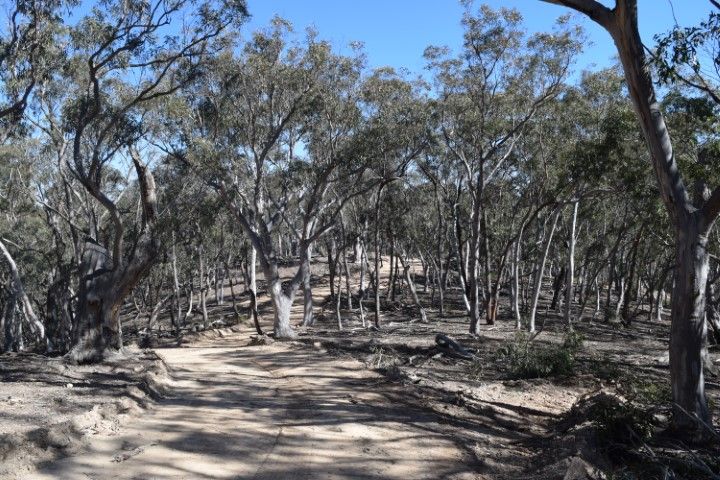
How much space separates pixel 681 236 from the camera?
701cm

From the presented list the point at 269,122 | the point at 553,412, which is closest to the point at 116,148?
the point at 269,122

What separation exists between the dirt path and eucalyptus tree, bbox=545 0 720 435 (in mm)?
2525

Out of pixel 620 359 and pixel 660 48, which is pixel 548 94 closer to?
pixel 620 359

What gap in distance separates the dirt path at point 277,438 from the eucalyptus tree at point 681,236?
8.28 feet

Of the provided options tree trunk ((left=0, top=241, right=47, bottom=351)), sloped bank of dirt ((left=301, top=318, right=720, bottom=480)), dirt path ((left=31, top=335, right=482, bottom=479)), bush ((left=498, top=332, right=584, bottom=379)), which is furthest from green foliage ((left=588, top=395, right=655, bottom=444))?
tree trunk ((left=0, top=241, right=47, bottom=351))

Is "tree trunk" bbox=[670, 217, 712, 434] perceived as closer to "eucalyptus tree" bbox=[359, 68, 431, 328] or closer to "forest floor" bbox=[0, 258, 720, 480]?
"forest floor" bbox=[0, 258, 720, 480]

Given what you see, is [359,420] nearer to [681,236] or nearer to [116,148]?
[681,236]

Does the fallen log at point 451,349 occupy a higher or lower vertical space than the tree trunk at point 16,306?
lower

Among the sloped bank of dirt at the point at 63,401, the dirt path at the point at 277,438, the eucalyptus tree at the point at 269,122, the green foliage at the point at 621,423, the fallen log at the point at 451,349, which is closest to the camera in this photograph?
the sloped bank of dirt at the point at 63,401

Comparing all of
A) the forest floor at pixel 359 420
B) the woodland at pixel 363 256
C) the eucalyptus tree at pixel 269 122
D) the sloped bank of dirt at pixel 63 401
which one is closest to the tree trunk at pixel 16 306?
the woodland at pixel 363 256

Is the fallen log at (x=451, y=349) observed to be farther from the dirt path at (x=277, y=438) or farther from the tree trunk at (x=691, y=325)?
the tree trunk at (x=691, y=325)

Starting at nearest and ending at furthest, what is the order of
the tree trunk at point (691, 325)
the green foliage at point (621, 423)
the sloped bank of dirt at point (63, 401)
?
the sloped bank of dirt at point (63, 401), the tree trunk at point (691, 325), the green foliage at point (621, 423)

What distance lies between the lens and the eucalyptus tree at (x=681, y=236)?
6.93 meters

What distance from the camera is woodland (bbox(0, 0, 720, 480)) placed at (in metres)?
6.92
